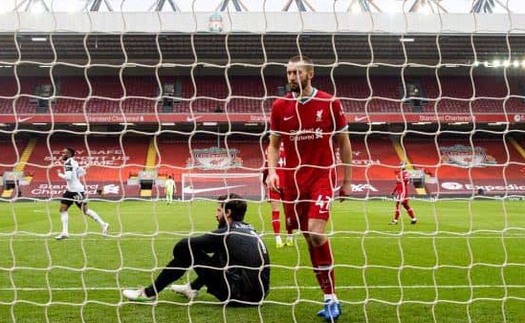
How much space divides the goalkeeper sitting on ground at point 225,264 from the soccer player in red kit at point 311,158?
0.41 m

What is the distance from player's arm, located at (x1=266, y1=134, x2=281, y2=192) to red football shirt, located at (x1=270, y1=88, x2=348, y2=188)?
75 millimetres

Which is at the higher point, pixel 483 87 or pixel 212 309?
pixel 483 87

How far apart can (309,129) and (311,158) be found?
22cm

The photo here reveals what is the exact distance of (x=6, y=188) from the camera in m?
25.9

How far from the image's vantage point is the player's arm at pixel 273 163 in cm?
448

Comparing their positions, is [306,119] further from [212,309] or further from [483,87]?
[483,87]

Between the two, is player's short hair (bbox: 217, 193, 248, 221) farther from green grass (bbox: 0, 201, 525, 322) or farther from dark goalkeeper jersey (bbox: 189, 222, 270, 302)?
green grass (bbox: 0, 201, 525, 322)

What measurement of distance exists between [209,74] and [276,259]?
20626 mm

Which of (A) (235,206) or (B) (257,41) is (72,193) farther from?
(B) (257,41)

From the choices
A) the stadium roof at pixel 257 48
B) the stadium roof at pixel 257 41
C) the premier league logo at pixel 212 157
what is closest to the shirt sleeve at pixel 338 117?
the stadium roof at pixel 257 48

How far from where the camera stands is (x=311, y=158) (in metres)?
4.64

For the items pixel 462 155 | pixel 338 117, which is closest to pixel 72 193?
pixel 338 117

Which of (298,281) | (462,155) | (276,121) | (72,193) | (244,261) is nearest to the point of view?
(244,261)

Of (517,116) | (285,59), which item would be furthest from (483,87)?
(285,59)
